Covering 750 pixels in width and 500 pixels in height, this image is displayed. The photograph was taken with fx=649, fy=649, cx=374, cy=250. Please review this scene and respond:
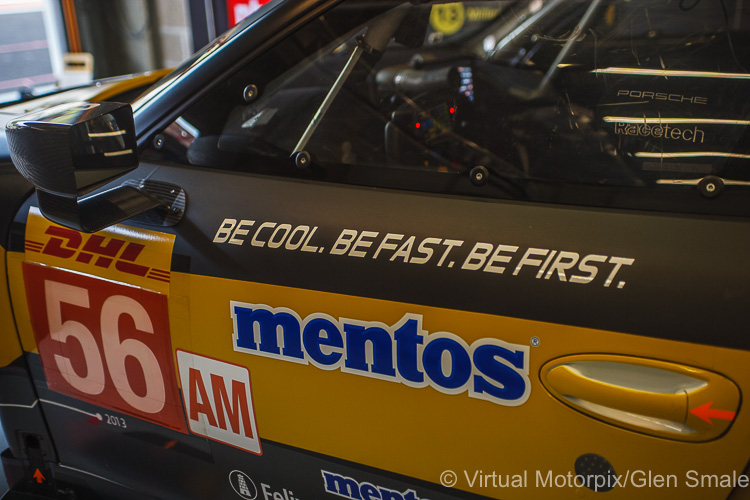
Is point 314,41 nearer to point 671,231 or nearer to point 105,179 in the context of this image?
point 105,179

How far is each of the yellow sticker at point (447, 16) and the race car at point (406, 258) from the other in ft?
0.05

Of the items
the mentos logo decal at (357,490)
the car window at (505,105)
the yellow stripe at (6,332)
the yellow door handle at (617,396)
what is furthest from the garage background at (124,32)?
the yellow door handle at (617,396)

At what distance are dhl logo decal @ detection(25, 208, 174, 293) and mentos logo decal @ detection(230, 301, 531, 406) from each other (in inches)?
7.4

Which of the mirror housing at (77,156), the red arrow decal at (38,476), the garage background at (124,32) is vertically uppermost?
the mirror housing at (77,156)

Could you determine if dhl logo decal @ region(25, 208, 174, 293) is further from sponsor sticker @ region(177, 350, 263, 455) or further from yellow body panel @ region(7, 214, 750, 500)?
sponsor sticker @ region(177, 350, 263, 455)

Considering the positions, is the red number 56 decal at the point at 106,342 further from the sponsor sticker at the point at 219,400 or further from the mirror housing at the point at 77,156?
the mirror housing at the point at 77,156

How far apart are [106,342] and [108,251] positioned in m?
0.19

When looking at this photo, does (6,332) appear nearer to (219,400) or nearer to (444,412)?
(219,400)

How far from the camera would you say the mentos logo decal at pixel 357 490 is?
1110 millimetres

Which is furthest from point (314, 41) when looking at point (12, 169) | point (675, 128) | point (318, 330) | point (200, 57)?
point (12, 169)

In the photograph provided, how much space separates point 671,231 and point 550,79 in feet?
1.26

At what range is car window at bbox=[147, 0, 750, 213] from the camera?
1027 mm

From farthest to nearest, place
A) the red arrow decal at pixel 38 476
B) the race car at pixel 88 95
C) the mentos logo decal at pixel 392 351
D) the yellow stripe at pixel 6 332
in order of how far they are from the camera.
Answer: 1. the race car at pixel 88 95
2. the red arrow decal at pixel 38 476
3. the yellow stripe at pixel 6 332
4. the mentos logo decal at pixel 392 351

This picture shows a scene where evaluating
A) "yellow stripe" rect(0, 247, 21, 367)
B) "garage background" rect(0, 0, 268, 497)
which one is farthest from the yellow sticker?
"garage background" rect(0, 0, 268, 497)
